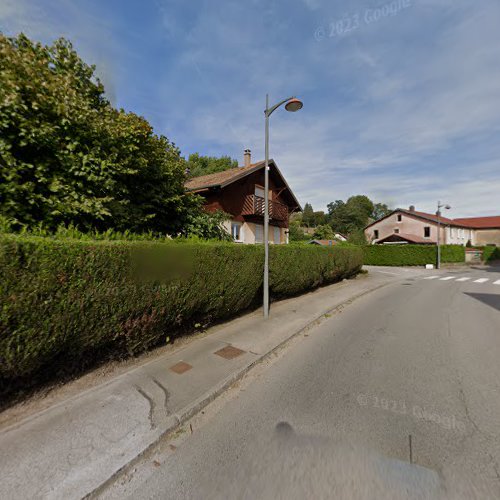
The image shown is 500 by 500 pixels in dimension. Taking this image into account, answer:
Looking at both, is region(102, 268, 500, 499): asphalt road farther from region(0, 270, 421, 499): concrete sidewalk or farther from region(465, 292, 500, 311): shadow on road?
region(465, 292, 500, 311): shadow on road

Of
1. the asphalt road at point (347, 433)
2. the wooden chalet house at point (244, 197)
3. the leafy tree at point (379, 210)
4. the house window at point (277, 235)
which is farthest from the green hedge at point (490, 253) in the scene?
the leafy tree at point (379, 210)

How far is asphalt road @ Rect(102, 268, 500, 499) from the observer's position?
201 cm

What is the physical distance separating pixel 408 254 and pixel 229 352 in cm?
2715

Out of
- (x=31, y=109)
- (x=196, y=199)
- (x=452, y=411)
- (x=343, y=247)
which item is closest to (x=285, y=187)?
(x=343, y=247)

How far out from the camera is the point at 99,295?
3266mm

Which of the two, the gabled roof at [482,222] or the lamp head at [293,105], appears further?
the gabled roof at [482,222]

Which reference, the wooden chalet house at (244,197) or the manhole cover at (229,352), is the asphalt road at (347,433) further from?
the wooden chalet house at (244,197)

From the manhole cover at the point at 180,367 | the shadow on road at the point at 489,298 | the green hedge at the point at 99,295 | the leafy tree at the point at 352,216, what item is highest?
the leafy tree at the point at 352,216

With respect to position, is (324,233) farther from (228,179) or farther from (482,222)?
(228,179)

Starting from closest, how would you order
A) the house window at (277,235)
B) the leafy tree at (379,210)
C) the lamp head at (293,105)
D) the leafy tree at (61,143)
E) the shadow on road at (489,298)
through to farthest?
the leafy tree at (61,143)
the lamp head at (293,105)
the shadow on road at (489,298)
the house window at (277,235)
the leafy tree at (379,210)

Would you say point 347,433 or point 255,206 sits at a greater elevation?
point 255,206

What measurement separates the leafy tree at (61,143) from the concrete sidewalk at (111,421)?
3.18 meters

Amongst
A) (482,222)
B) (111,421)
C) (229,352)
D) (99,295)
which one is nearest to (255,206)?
(229,352)

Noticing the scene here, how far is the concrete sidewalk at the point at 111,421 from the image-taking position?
2.04 metres
